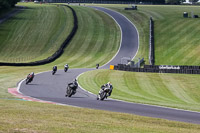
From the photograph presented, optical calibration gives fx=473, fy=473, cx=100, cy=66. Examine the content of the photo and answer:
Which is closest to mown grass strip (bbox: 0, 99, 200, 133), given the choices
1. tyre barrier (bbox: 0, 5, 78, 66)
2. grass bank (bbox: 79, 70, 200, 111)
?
grass bank (bbox: 79, 70, 200, 111)

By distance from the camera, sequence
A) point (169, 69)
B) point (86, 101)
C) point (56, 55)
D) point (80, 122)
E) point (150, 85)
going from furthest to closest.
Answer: point (56, 55), point (169, 69), point (150, 85), point (86, 101), point (80, 122)

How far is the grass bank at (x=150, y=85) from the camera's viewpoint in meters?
35.7

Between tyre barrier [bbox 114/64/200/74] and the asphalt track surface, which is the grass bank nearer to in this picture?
tyre barrier [bbox 114/64/200/74]

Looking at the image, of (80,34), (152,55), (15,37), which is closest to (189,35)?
(152,55)

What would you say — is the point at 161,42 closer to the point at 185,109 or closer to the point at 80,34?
the point at 80,34

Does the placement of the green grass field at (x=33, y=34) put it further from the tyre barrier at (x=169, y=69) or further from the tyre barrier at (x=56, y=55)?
the tyre barrier at (x=169, y=69)

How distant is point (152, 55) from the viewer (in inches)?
→ 3036

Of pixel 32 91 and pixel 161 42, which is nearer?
pixel 32 91

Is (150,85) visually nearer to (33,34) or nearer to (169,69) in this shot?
(169,69)

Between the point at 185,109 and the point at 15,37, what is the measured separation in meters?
72.2

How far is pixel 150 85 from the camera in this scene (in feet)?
140

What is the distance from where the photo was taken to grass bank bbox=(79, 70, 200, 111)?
35.7 metres

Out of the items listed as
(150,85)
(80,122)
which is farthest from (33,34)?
(80,122)

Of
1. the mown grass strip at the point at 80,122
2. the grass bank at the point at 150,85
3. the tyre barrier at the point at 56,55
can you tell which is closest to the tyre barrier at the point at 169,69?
the grass bank at the point at 150,85
